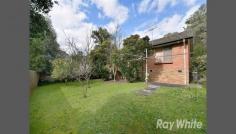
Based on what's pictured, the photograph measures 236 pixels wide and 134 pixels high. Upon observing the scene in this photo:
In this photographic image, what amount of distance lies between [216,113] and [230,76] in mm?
721

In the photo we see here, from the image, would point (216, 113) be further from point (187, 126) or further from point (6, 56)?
point (6, 56)

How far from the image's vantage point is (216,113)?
4.18 meters

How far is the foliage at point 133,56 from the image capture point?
4188 mm

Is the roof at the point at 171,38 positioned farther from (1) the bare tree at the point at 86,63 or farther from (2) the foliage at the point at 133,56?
(1) the bare tree at the point at 86,63

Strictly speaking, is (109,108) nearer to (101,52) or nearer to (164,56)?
(101,52)

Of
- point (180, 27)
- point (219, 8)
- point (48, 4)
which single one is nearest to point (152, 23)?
point (180, 27)

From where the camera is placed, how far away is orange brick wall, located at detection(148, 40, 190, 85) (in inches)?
167

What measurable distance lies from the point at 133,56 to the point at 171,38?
31.0 inches

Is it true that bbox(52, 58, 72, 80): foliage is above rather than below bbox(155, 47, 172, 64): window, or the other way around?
below

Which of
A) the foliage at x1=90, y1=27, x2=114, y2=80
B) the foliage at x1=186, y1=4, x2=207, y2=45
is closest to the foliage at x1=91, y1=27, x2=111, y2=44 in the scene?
the foliage at x1=90, y1=27, x2=114, y2=80

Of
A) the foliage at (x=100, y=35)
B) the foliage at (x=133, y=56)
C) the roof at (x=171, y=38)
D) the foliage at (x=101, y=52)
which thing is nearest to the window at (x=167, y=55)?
the roof at (x=171, y=38)
